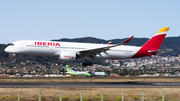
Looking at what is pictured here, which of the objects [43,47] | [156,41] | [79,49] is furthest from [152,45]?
[43,47]

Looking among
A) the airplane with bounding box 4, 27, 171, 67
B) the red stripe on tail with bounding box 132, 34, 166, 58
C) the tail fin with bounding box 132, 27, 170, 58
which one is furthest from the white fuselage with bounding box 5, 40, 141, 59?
the tail fin with bounding box 132, 27, 170, 58

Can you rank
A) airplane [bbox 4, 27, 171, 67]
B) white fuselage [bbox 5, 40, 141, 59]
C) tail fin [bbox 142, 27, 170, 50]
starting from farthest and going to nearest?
tail fin [bbox 142, 27, 170, 50], airplane [bbox 4, 27, 171, 67], white fuselage [bbox 5, 40, 141, 59]

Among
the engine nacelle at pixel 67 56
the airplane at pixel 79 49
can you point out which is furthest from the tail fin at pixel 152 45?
the engine nacelle at pixel 67 56

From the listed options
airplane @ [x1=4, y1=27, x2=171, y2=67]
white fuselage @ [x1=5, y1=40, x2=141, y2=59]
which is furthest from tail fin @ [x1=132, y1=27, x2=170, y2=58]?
white fuselage @ [x1=5, y1=40, x2=141, y2=59]

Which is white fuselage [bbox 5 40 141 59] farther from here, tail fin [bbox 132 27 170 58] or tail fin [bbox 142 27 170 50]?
tail fin [bbox 142 27 170 50]

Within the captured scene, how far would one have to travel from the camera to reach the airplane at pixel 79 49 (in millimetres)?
44188

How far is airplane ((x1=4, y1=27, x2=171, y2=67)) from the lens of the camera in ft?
145

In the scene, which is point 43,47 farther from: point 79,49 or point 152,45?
point 152,45

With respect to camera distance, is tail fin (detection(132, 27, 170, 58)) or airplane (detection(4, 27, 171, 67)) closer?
airplane (detection(4, 27, 171, 67))

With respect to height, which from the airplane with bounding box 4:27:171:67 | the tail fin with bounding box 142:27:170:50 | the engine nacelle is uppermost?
the tail fin with bounding box 142:27:170:50

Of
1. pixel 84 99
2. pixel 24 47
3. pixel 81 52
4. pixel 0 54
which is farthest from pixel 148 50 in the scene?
pixel 0 54

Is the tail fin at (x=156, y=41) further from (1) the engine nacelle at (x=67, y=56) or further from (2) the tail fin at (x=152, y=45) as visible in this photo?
(1) the engine nacelle at (x=67, y=56)

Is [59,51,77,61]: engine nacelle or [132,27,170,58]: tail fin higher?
[132,27,170,58]: tail fin

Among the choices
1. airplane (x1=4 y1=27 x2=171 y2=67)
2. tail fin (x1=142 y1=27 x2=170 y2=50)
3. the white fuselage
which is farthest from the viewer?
tail fin (x1=142 y1=27 x2=170 y2=50)
